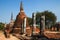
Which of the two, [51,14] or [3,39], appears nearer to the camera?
[3,39]

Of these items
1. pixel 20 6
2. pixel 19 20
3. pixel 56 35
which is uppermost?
pixel 20 6

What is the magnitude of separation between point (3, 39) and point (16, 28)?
21679 millimetres

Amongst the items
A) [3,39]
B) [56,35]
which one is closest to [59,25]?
[56,35]

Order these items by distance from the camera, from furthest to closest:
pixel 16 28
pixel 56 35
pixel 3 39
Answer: pixel 16 28, pixel 56 35, pixel 3 39

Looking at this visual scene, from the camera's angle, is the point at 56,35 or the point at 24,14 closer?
the point at 56,35

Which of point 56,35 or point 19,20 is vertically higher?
point 19,20

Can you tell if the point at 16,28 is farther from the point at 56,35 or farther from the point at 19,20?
the point at 56,35

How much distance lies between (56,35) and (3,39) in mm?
12538

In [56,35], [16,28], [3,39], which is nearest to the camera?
[3,39]

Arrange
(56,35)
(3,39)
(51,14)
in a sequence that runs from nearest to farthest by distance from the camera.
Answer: (3,39)
(56,35)
(51,14)

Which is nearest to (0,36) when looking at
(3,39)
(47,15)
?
(3,39)

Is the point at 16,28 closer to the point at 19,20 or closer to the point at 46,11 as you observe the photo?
the point at 19,20

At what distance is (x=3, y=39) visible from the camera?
1477cm

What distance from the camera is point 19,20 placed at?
3759cm
